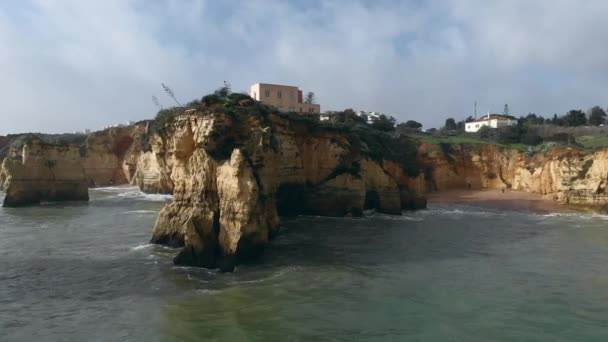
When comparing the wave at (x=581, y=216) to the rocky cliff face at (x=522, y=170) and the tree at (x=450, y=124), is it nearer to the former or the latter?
the rocky cliff face at (x=522, y=170)

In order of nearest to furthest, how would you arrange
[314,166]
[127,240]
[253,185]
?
[253,185], [127,240], [314,166]

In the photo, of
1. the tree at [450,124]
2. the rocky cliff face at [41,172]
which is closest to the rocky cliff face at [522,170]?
the rocky cliff face at [41,172]

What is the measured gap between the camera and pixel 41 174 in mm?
42312

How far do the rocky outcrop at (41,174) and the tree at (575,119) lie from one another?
7214 centimetres

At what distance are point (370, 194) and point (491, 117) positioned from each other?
6308 cm

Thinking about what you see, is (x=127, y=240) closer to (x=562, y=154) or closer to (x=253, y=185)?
(x=253, y=185)

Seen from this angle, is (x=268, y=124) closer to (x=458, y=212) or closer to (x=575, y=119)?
(x=458, y=212)

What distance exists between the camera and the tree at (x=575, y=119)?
7694cm

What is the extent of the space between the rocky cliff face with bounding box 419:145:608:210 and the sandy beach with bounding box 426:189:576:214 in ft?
3.73

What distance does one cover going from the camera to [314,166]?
109 feet

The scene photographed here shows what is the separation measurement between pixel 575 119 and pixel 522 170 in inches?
1425

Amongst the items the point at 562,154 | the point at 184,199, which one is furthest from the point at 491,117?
the point at 184,199

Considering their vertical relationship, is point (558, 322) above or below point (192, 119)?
below

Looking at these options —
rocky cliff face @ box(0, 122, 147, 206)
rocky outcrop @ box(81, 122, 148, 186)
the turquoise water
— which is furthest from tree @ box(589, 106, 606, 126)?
rocky cliff face @ box(0, 122, 147, 206)
